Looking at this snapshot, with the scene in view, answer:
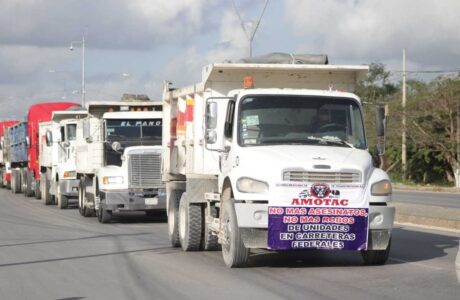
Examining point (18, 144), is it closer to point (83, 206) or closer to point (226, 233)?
point (83, 206)

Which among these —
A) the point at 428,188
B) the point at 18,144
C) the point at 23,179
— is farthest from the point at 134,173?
the point at 428,188

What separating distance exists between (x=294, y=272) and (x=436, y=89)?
47.6 m

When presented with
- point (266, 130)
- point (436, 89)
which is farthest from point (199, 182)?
point (436, 89)

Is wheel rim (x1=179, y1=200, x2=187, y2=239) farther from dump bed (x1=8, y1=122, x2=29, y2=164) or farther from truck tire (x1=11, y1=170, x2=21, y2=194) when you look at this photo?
truck tire (x1=11, y1=170, x2=21, y2=194)

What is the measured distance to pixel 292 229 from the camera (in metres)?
12.8

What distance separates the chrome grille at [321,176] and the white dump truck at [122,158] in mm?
11518

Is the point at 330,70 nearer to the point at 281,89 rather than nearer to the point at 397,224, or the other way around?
the point at 281,89

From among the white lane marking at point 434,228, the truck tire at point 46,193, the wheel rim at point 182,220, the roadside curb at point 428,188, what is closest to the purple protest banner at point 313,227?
the wheel rim at point 182,220

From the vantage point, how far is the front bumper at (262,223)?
12.8 m

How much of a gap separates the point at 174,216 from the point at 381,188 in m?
5.37

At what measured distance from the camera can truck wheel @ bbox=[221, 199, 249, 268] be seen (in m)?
13.1

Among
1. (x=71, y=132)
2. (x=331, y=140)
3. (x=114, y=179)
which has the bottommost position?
(x=114, y=179)

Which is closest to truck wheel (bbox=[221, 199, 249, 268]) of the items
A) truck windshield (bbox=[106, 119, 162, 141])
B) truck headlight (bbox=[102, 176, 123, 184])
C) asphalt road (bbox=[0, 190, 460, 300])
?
asphalt road (bbox=[0, 190, 460, 300])

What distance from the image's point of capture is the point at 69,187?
3153 centimetres
